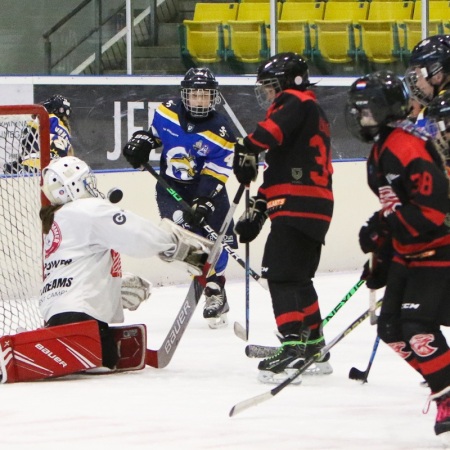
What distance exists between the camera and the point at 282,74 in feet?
12.5

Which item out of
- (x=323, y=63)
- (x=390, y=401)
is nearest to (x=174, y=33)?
(x=323, y=63)

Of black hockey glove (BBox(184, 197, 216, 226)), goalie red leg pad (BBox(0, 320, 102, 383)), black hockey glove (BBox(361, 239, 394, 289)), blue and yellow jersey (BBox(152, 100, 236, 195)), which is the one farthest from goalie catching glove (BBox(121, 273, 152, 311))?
black hockey glove (BBox(361, 239, 394, 289))

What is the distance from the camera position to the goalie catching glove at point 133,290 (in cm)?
410

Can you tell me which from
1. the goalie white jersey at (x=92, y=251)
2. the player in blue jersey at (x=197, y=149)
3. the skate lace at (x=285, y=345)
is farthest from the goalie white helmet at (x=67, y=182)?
the player in blue jersey at (x=197, y=149)

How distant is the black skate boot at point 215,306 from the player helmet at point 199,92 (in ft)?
2.38

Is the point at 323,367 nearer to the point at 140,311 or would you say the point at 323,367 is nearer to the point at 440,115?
the point at 440,115

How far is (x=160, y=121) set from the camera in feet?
16.5

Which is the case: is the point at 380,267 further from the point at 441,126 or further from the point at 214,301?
the point at 214,301

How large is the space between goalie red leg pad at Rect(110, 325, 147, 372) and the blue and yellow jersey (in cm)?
119

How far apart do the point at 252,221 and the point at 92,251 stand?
0.52m

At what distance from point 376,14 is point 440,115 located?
4865mm

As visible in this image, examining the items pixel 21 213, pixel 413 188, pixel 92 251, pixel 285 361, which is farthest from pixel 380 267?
pixel 21 213

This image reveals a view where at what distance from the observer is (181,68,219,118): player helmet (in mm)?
4926

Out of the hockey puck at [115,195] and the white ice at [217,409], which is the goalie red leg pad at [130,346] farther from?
the hockey puck at [115,195]
